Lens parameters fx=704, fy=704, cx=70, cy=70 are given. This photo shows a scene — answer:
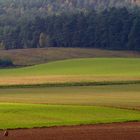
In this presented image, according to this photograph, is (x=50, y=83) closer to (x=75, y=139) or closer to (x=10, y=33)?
(x=75, y=139)

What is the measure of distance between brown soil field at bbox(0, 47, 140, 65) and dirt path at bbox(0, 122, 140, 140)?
256 feet

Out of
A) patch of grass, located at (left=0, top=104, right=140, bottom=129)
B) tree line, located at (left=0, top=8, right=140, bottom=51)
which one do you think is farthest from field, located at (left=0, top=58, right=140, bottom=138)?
tree line, located at (left=0, top=8, right=140, bottom=51)

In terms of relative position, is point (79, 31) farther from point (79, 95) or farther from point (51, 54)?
point (79, 95)

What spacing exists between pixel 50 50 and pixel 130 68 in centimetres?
3610

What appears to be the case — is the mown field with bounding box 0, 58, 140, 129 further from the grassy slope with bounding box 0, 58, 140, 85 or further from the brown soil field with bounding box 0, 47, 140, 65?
the brown soil field with bounding box 0, 47, 140, 65

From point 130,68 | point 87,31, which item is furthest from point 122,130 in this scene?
point 87,31

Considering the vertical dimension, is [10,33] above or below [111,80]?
below

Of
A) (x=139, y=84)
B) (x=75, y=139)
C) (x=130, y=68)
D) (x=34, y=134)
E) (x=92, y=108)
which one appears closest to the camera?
(x=75, y=139)

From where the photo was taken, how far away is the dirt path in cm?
3322

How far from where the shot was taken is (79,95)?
182ft

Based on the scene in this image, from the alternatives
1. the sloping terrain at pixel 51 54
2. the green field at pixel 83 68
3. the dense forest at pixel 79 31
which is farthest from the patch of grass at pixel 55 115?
the dense forest at pixel 79 31

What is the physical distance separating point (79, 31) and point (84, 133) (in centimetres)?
11631

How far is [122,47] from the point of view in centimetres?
13775

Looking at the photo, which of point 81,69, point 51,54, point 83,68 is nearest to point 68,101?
point 81,69
